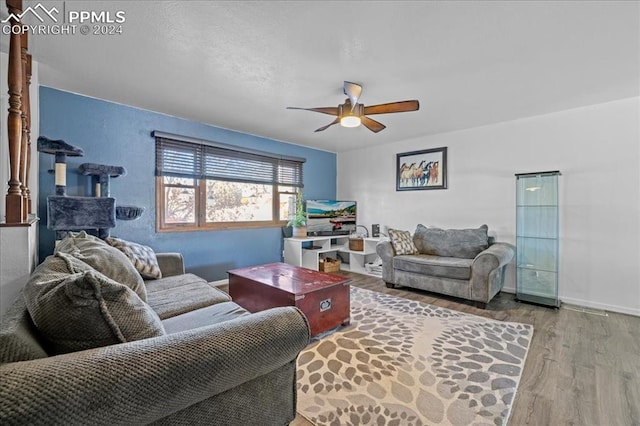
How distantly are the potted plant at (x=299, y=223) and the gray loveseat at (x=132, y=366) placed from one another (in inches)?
137

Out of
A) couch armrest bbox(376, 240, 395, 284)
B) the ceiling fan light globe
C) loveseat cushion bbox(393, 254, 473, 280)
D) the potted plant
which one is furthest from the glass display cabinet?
the potted plant

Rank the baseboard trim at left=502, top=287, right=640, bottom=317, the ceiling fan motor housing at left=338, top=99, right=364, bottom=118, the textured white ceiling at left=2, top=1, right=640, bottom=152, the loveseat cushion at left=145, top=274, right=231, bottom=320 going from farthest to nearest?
1. the baseboard trim at left=502, top=287, right=640, bottom=317
2. the ceiling fan motor housing at left=338, top=99, right=364, bottom=118
3. the loveseat cushion at left=145, top=274, right=231, bottom=320
4. the textured white ceiling at left=2, top=1, right=640, bottom=152

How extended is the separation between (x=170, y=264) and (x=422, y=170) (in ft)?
12.5

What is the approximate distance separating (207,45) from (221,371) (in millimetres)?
2112

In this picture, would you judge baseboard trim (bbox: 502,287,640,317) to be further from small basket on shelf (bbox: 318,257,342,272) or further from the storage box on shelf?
small basket on shelf (bbox: 318,257,342,272)

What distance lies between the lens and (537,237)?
3426 millimetres

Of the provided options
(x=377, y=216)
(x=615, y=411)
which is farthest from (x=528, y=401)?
(x=377, y=216)

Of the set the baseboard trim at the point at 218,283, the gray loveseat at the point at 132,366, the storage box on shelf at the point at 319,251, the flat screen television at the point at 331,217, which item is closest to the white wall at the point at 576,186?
the storage box on shelf at the point at 319,251

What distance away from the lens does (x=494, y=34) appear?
1931mm

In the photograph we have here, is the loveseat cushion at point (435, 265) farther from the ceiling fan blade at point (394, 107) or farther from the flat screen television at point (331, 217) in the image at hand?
the ceiling fan blade at point (394, 107)

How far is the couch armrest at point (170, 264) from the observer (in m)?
2.84

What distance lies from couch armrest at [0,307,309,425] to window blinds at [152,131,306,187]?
315cm

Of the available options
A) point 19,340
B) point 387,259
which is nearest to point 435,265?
point 387,259

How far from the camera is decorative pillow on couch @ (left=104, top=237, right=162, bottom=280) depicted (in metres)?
2.41
